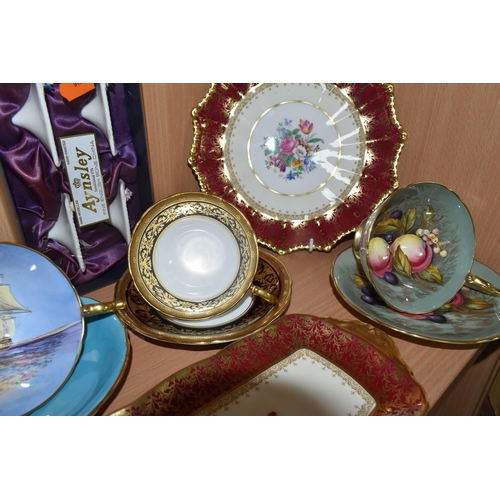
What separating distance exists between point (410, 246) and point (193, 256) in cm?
48

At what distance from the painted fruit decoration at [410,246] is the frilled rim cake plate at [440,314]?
0.19 feet

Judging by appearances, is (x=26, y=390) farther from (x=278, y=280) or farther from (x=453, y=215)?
(x=453, y=215)

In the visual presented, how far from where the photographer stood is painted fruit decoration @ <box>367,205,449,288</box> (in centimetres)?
85

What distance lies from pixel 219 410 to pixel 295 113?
0.64 meters

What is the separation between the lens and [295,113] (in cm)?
88

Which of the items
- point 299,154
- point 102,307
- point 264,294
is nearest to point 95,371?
point 102,307

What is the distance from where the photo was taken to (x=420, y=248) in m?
0.86

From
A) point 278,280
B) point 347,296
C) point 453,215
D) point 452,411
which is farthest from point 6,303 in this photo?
point 452,411

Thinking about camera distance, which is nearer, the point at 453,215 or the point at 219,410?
the point at 219,410

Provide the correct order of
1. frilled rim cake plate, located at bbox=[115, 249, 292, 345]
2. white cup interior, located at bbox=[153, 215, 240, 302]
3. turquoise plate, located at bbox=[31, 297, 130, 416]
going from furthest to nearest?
1. white cup interior, located at bbox=[153, 215, 240, 302]
2. frilled rim cake plate, located at bbox=[115, 249, 292, 345]
3. turquoise plate, located at bbox=[31, 297, 130, 416]

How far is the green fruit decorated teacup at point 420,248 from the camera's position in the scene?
82 centimetres

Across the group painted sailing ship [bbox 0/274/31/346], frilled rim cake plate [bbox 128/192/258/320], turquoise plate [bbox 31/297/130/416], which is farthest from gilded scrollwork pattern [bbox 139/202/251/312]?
painted sailing ship [bbox 0/274/31/346]

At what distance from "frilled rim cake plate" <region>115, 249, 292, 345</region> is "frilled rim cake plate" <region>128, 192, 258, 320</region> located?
0.03 meters

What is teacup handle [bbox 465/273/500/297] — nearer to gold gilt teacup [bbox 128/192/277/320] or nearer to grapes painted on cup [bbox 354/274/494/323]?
grapes painted on cup [bbox 354/274/494/323]
